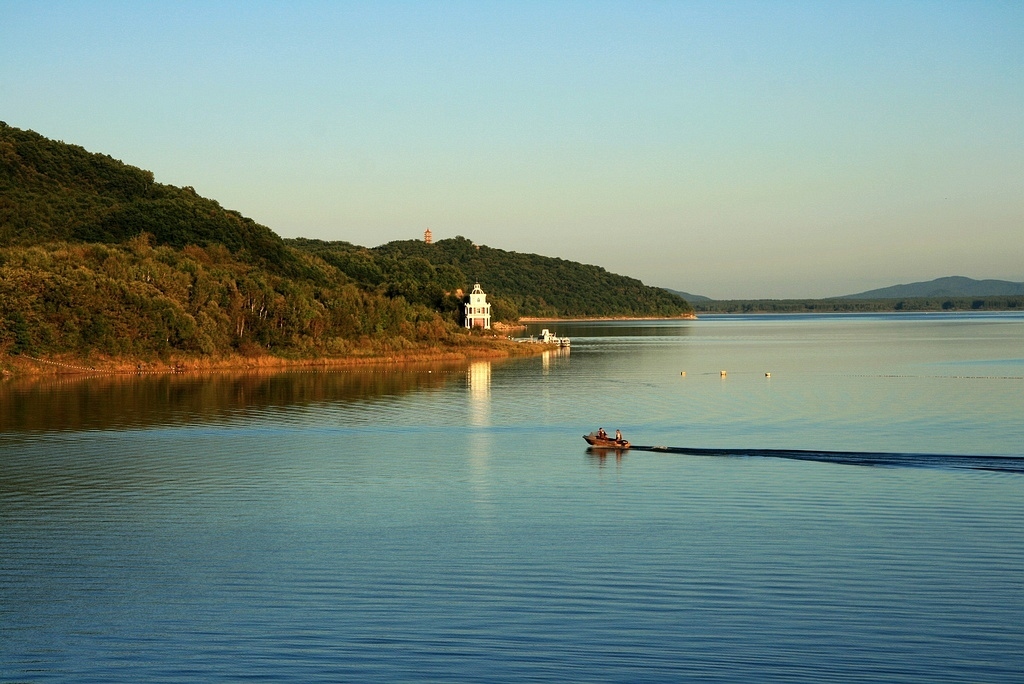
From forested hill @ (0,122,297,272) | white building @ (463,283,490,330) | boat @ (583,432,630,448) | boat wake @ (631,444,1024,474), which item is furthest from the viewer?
white building @ (463,283,490,330)

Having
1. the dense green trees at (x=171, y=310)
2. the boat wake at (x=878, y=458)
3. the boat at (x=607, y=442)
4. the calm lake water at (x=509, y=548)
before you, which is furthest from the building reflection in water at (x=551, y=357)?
the boat wake at (x=878, y=458)

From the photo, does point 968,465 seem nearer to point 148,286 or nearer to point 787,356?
point 148,286

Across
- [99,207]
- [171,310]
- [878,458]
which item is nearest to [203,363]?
[171,310]

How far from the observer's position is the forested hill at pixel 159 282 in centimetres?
9331

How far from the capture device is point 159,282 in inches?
4104

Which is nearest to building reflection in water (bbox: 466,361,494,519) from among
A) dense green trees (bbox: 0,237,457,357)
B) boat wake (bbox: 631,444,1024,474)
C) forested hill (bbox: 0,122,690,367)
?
boat wake (bbox: 631,444,1024,474)

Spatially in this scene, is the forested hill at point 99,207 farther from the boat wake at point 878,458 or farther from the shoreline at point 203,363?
the boat wake at point 878,458

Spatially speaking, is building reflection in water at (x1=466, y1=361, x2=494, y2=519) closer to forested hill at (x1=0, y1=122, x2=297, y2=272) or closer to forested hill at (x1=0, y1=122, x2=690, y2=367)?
forested hill at (x1=0, y1=122, x2=690, y2=367)

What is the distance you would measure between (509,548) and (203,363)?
7738 cm

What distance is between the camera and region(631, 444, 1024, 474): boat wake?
131ft

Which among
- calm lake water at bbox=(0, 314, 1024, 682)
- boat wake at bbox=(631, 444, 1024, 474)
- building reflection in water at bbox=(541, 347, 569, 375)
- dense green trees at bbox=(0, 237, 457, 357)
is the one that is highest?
dense green trees at bbox=(0, 237, 457, 357)

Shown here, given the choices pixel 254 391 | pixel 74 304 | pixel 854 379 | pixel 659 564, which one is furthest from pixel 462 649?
pixel 74 304

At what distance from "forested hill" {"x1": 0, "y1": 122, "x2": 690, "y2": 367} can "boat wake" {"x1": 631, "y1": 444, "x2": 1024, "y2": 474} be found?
209 ft

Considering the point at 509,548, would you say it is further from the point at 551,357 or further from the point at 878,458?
the point at 551,357
